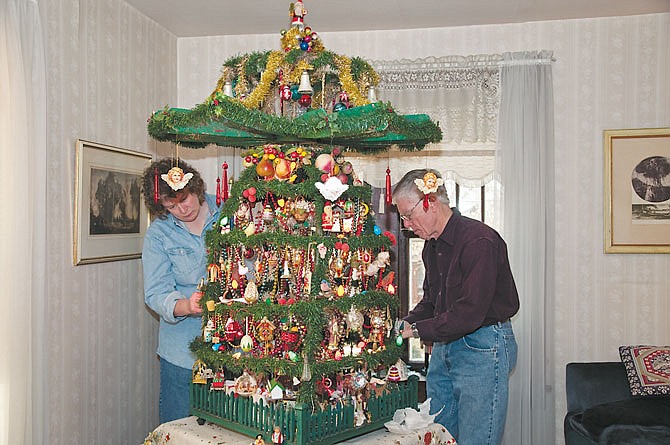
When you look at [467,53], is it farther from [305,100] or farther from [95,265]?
[95,265]

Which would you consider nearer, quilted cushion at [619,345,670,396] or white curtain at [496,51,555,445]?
quilted cushion at [619,345,670,396]

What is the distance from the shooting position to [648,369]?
149 inches

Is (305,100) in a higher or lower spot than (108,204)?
higher

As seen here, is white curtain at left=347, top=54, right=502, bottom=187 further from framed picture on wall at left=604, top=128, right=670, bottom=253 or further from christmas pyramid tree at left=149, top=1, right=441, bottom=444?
christmas pyramid tree at left=149, top=1, right=441, bottom=444

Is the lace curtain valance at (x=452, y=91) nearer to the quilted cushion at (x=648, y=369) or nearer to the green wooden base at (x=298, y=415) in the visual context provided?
the quilted cushion at (x=648, y=369)

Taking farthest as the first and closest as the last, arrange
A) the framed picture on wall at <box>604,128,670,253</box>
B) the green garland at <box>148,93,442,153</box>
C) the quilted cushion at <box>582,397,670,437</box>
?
the framed picture on wall at <box>604,128,670,253</box>, the quilted cushion at <box>582,397,670,437</box>, the green garland at <box>148,93,442,153</box>

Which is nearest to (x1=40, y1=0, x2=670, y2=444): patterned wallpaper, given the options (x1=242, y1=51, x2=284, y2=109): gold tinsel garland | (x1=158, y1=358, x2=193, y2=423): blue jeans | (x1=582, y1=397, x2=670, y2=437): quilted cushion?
(x1=158, y1=358, x2=193, y2=423): blue jeans

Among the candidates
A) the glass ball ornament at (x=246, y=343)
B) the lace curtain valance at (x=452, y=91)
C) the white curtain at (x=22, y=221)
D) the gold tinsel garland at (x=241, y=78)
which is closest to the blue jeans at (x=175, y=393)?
the white curtain at (x=22, y=221)

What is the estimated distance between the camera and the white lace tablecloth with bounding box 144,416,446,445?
8.02 feet

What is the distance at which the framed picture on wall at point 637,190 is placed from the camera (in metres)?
4.14

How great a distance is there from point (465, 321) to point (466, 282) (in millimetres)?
157

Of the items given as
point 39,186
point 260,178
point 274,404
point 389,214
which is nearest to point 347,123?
point 260,178

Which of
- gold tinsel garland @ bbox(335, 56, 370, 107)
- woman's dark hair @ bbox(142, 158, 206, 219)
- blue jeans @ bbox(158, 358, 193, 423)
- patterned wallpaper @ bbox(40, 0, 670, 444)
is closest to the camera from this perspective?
→ gold tinsel garland @ bbox(335, 56, 370, 107)

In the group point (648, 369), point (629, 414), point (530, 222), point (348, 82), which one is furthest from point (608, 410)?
point (348, 82)
